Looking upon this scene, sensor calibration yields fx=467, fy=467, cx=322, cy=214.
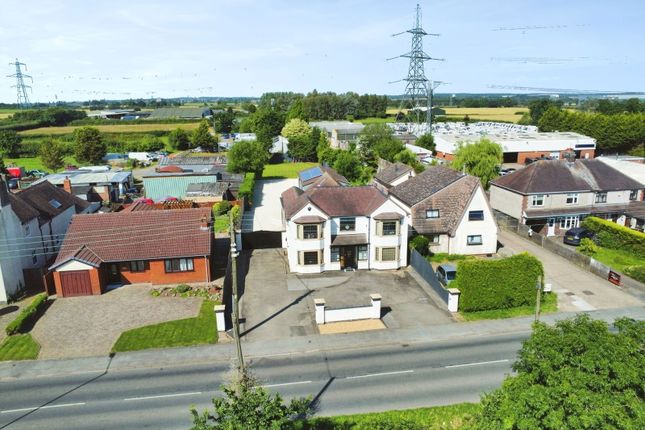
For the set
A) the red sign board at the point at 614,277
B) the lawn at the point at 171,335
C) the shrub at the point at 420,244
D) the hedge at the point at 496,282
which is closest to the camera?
the lawn at the point at 171,335

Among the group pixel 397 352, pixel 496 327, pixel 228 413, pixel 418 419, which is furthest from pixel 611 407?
pixel 496 327

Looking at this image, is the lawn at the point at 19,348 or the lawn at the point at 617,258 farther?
the lawn at the point at 617,258

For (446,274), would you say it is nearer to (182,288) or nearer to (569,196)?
(182,288)

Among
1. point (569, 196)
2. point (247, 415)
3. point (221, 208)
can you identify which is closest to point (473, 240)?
point (569, 196)

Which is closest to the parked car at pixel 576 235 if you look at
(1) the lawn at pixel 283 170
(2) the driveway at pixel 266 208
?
(2) the driveway at pixel 266 208

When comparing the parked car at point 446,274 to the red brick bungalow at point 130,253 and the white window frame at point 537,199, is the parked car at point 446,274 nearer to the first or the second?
the white window frame at point 537,199

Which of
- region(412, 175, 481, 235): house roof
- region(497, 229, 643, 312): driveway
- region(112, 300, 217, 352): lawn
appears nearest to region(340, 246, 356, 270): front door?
region(412, 175, 481, 235): house roof

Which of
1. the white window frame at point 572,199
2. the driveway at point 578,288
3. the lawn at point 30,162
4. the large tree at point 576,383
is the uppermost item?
the large tree at point 576,383
